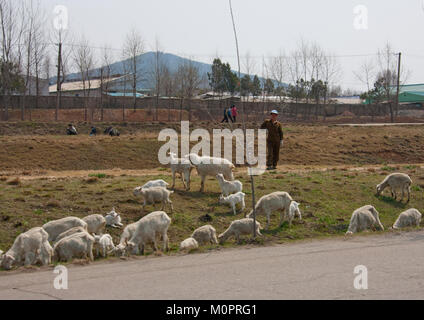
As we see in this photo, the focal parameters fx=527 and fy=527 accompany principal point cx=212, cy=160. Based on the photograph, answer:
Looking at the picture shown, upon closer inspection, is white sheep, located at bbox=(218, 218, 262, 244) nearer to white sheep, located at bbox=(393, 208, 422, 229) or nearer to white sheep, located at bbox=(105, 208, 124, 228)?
white sheep, located at bbox=(105, 208, 124, 228)

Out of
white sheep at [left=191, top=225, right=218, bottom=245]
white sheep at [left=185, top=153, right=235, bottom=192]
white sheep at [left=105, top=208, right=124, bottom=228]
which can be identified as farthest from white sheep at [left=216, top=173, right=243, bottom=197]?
white sheep at [left=105, top=208, right=124, bottom=228]

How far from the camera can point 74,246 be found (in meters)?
11.0

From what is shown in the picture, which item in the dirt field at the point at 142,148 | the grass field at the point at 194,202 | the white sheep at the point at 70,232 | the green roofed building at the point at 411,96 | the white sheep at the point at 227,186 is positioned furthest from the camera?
the green roofed building at the point at 411,96

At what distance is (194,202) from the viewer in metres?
16.1

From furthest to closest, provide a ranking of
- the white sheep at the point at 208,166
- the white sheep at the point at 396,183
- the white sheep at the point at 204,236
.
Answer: the white sheep at the point at 396,183
the white sheep at the point at 208,166
the white sheep at the point at 204,236

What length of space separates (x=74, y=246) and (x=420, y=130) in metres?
36.7

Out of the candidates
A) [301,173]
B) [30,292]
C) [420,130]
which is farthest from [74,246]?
[420,130]

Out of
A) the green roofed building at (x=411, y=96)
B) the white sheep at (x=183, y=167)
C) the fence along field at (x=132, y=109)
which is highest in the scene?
the green roofed building at (x=411, y=96)

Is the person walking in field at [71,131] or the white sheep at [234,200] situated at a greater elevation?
the person walking in field at [71,131]

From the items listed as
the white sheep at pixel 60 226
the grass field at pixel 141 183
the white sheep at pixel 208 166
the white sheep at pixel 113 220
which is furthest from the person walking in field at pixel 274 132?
the white sheep at pixel 60 226

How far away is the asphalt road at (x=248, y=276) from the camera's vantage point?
7.87 m

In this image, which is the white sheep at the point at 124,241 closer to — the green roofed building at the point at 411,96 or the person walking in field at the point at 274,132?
the person walking in field at the point at 274,132

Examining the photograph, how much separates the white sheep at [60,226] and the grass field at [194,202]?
42.7 inches
